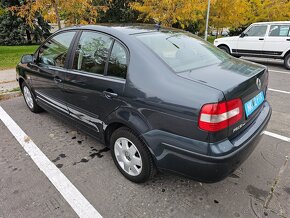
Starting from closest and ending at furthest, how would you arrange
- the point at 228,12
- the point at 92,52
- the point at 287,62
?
the point at 92,52 → the point at 287,62 → the point at 228,12

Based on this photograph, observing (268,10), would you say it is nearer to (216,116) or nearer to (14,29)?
(216,116)

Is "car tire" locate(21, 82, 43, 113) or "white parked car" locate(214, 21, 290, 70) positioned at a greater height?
"white parked car" locate(214, 21, 290, 70)

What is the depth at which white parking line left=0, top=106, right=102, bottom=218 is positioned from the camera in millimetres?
2291

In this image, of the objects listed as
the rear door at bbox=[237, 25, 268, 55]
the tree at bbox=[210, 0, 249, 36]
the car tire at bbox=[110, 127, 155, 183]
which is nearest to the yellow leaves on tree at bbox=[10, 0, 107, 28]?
the car tire at bbox=[110, 127, 155, 183]

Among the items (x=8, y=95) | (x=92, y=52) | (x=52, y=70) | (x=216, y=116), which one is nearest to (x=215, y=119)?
(x=216, y=116)

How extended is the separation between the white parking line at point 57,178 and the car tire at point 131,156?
A: 530 millimetres

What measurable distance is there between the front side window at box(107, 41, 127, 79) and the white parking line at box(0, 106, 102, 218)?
4.23 feet

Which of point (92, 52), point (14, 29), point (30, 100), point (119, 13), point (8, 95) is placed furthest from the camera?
point (14, 29)

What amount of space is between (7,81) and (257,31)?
8.93 meters

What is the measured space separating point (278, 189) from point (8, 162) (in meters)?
3.19

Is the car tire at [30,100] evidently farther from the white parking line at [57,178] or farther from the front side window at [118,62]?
the front side window at [118,62]

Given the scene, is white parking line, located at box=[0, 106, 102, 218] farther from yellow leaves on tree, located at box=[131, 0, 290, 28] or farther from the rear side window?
the rear side window

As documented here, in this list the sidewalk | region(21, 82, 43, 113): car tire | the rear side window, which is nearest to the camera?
region(21, 82, 43, 113): car tire

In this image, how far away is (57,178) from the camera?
2.72 meters
